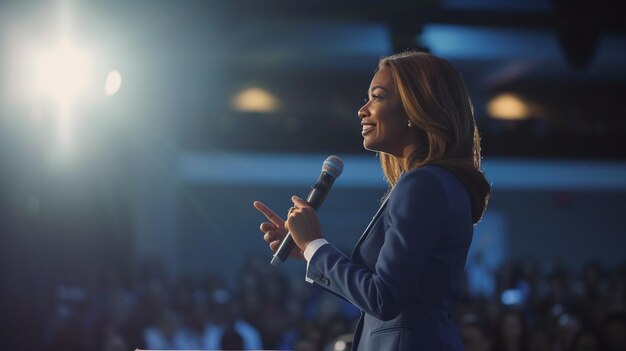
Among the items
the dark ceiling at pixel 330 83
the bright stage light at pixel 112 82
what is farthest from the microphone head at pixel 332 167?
the dark ceiling at pixel 330 83

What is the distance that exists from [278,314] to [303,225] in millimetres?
5954

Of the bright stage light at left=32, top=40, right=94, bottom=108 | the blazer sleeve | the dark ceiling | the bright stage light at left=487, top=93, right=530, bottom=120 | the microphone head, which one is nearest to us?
the blazer sleeve

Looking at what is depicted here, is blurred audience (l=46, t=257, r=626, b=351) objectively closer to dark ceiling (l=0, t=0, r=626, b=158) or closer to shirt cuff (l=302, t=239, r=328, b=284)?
dark ceiling (l=0, t=0, r=626, b=158)

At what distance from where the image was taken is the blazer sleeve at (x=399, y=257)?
4.54ft

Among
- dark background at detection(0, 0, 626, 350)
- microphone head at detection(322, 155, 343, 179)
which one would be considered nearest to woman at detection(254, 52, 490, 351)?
microphone head at detection(322, 155, 343, 179)

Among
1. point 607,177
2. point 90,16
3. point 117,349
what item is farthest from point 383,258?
point 607,177

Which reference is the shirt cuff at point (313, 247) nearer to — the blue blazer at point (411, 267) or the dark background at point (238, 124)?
the blue blazer at point (411, 267)

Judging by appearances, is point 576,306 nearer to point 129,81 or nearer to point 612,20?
point 612,20

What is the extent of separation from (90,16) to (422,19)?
80.2 inches

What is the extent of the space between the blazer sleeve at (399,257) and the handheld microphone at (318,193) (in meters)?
0.13

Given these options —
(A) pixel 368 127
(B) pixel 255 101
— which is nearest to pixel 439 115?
(A) pixel 368 127

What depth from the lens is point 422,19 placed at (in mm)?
5125

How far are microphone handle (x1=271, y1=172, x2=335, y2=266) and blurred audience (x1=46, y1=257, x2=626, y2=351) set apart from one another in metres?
3.14

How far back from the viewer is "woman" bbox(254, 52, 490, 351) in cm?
140
